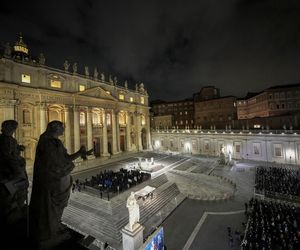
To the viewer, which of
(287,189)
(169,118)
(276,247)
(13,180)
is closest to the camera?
(13,180)

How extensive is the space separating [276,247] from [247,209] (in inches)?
188

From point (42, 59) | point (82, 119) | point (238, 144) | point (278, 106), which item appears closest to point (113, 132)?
point (82, 119)

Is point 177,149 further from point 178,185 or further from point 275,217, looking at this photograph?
point 275,217

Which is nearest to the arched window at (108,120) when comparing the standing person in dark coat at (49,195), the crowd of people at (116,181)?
the crowd of people at (116,181)

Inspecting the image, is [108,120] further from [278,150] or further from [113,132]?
[278,150]

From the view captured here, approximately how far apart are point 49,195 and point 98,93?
31880mm

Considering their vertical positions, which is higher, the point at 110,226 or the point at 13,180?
the point at 13,180

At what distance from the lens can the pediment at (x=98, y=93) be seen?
3022 cm

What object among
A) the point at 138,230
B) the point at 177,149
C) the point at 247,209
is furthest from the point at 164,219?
the point at 177,149

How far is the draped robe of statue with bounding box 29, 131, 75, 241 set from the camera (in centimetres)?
294

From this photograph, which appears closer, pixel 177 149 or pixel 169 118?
pixel 177 149

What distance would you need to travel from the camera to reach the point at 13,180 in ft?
11.1

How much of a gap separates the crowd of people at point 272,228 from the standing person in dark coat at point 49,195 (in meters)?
12.0

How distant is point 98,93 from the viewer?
3278 cm
